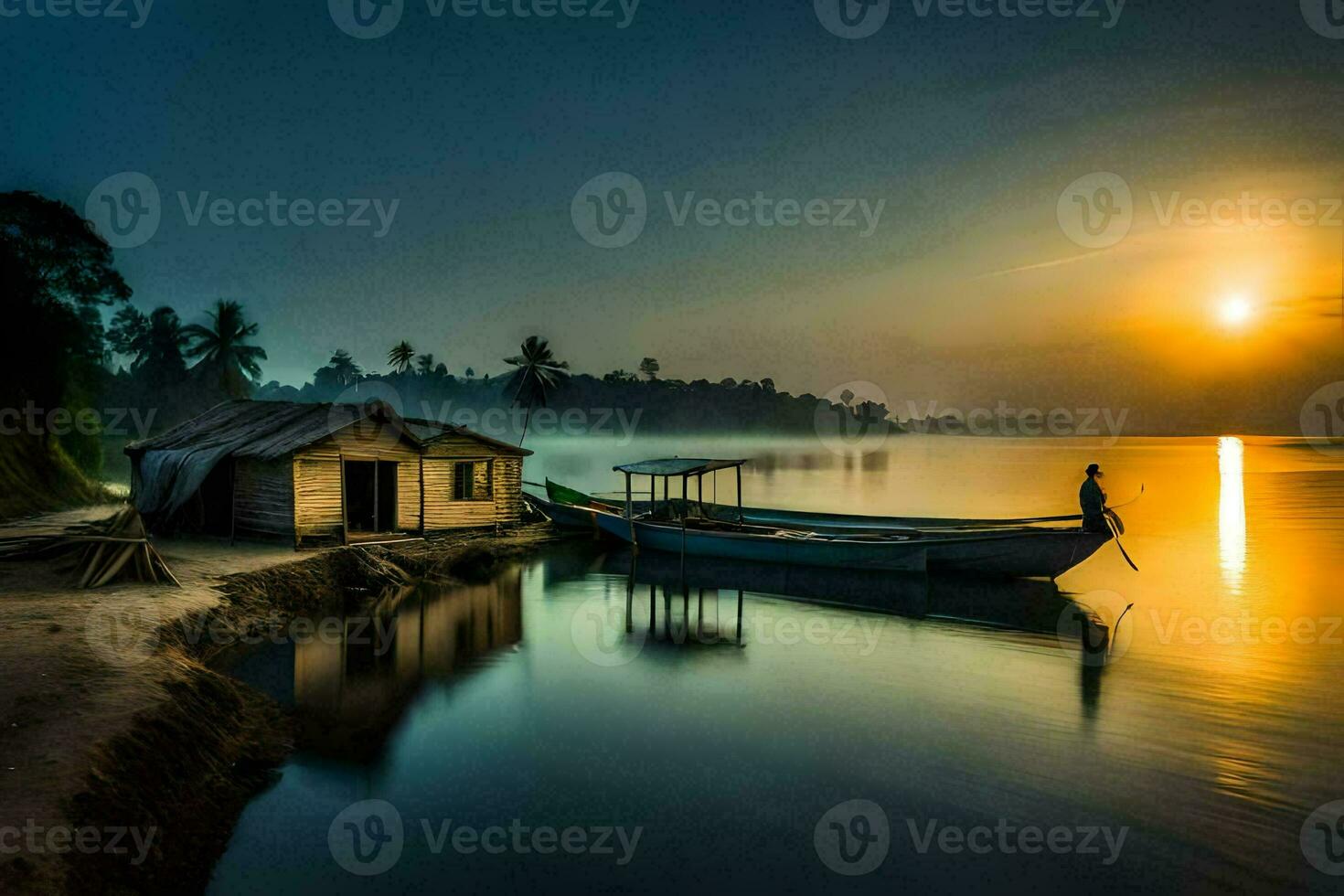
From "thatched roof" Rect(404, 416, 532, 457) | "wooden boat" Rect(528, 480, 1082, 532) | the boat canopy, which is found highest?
"thatched roof" Rect(404, 416, 532, 457)

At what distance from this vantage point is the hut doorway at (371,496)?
83.4 ft

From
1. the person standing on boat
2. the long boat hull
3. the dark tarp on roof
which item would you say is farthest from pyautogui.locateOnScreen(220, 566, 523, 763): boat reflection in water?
the person standing on boat

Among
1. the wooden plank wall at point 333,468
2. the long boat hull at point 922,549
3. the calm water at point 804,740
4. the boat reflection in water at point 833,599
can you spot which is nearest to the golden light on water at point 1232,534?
the calm water at point 804,740

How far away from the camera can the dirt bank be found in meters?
7.05

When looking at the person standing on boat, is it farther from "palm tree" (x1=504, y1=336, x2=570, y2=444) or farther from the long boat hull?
"palm tree" (x1=504, y1=336, x2=570, y2=444)

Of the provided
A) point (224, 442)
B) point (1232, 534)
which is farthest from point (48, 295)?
point (1232, 534)

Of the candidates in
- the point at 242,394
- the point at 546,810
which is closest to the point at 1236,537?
the point at 546,810

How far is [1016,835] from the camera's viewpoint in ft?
30.3

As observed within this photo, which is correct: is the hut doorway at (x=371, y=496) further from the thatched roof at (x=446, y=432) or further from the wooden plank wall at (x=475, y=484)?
the thatched roof at (x=446, y=432)

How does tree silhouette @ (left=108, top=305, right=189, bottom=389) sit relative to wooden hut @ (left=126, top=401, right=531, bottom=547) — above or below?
above

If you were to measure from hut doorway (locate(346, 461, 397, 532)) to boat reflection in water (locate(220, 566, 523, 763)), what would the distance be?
4.08 metres

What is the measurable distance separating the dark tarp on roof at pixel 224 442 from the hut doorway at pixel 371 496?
1842 millimetres

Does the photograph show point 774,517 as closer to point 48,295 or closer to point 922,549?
point 922,549

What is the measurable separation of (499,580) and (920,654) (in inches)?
513
